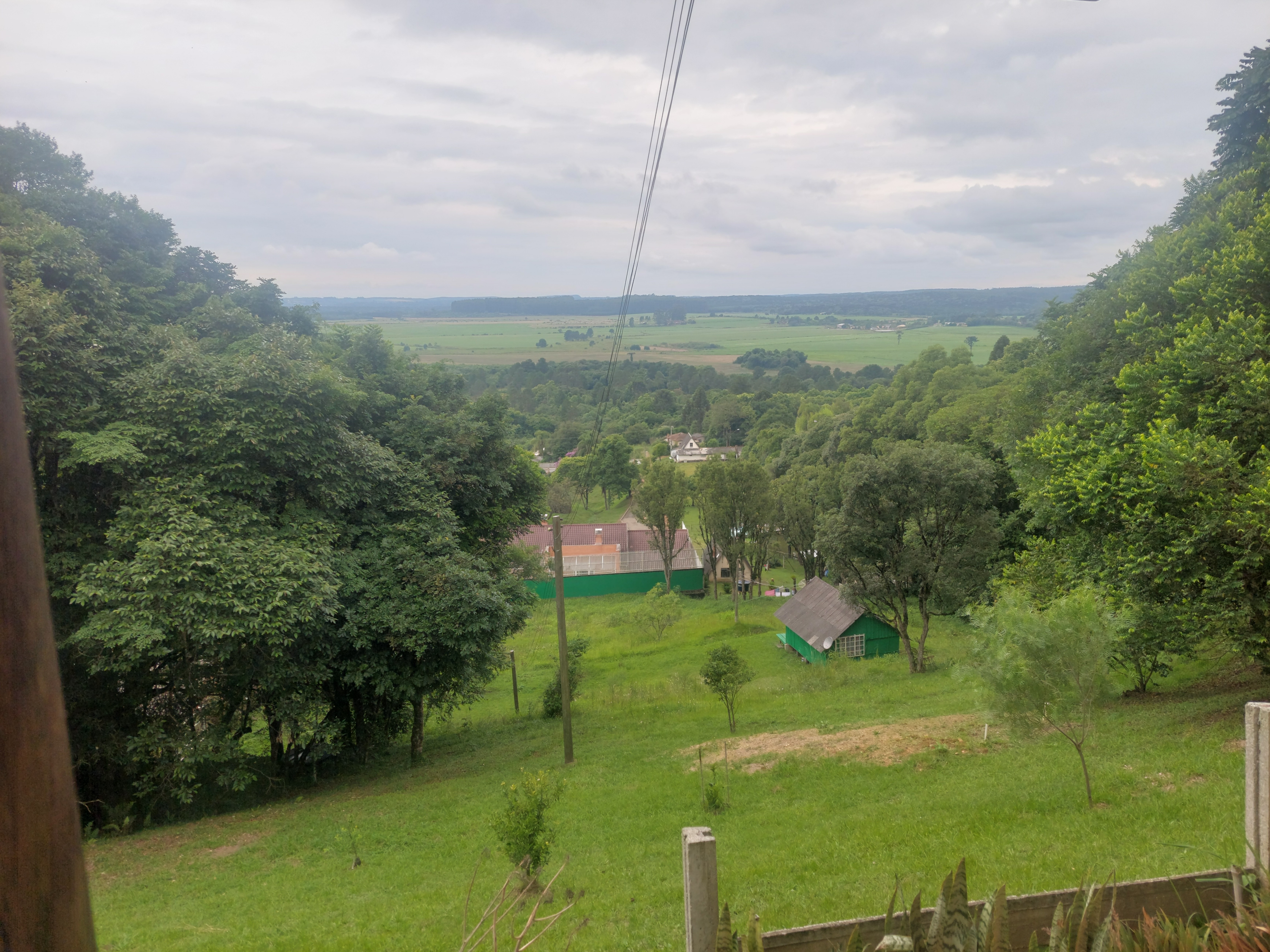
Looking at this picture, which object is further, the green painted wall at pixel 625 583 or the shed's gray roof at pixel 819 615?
the green painted wall at pixel 625 583

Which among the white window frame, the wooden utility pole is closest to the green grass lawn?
the wooden utility pole

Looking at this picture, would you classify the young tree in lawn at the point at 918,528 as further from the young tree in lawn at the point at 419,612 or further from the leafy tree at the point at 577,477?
the leafy tree at the point at 577,477

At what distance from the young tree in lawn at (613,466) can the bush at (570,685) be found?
143ft

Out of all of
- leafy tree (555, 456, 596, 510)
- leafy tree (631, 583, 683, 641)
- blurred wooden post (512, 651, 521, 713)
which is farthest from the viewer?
leafy tree (555, 456, 596, 510)

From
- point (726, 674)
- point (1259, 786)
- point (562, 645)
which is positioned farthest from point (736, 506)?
point (1259, 786)

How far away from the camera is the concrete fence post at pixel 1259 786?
4.61m

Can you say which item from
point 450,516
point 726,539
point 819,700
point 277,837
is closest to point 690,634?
point 726,539

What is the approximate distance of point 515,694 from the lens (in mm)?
29938

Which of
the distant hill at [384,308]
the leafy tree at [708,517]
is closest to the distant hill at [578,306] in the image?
the distant hill at [384,308]

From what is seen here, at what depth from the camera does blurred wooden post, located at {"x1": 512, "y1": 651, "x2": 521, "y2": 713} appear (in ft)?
95.0

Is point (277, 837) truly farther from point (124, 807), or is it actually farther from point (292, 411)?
point (292, 411)

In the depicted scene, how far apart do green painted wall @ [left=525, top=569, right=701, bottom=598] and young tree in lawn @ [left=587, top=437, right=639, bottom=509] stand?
18.1 meters

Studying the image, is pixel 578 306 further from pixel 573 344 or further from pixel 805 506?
pixel 805 506

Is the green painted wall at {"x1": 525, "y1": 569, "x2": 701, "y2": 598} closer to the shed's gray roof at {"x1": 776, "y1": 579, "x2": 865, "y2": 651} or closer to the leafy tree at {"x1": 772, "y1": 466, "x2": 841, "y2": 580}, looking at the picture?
the leafy tree at {"x1": 772, "y1": 466, "x2": 841, "y2": 580}
